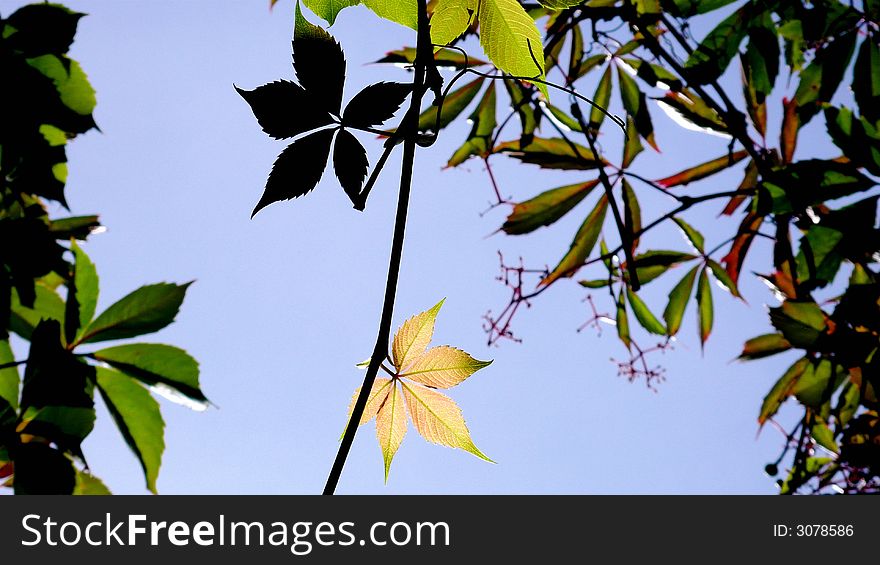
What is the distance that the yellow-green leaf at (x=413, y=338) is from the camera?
561mm

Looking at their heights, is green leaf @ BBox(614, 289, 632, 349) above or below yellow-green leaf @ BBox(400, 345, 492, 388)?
above

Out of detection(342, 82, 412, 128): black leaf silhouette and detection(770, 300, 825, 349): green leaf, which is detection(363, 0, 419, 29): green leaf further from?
detection(770, 300, 825, 349): green leaf

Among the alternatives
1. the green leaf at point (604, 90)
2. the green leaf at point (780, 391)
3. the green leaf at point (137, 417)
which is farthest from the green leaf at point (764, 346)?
the green leaf at point (137, 417)

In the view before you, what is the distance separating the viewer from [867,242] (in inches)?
40.9

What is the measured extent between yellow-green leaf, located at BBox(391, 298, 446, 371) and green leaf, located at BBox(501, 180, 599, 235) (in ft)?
2.48

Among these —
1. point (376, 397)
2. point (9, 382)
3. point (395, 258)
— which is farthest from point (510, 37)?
point (9, 382)

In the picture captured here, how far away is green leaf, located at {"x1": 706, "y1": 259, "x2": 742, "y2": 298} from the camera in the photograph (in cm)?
135

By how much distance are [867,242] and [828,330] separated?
0.22 metres

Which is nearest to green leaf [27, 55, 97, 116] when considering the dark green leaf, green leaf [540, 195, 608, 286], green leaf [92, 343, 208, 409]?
green leaf [92, 343, 208, 409]

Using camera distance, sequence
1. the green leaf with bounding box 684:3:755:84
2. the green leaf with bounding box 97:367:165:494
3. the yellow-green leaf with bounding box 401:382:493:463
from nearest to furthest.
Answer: the yellow-green leaf with bounding box 401:382:493:463, the green leaf with bounding box 97:367:165:494, the green leaf with bounding box 684:3:755:84

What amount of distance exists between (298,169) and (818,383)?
49.0 inches

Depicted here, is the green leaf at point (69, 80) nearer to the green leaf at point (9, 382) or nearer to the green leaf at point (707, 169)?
the green leaf at point (9, 382)
